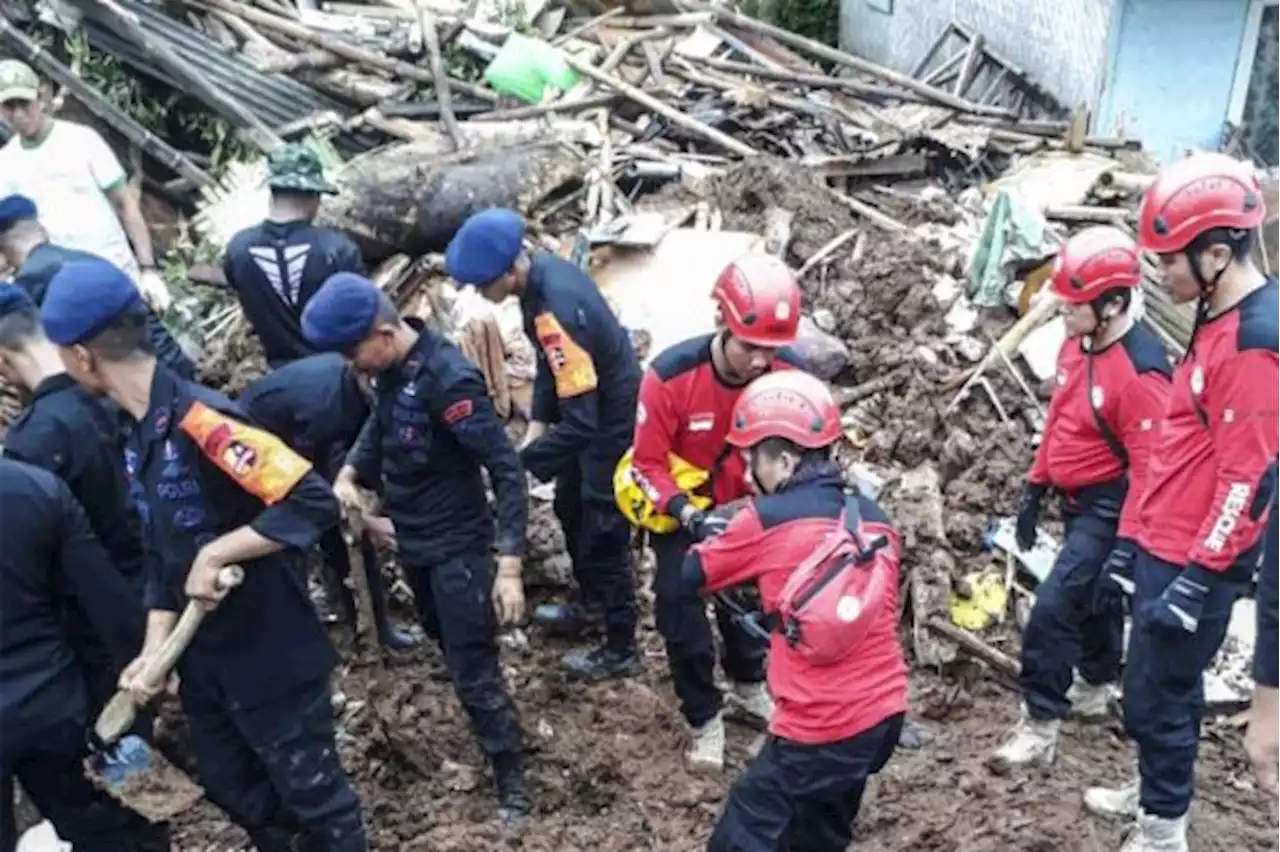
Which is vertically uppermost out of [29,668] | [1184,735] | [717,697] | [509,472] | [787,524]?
[787,524]

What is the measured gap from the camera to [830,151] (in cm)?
1124

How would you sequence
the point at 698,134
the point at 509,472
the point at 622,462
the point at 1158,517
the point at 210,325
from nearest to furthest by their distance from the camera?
the point at 1158,517
the point at 509,472
the point at 622,462
the point at 210,325
the point at 698,134

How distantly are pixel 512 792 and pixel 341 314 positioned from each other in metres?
2.08

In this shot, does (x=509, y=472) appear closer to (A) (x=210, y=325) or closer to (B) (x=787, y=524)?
(B) (x=787, y=524)

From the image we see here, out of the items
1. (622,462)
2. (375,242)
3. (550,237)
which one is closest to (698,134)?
(550,237)

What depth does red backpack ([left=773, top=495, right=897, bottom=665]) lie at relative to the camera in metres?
3.96

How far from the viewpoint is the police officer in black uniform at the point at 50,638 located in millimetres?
4094

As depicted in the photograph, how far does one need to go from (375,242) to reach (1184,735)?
5.78 meters

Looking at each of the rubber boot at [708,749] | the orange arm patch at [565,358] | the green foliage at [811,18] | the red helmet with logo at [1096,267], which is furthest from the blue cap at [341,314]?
the green foliage at [811,18]

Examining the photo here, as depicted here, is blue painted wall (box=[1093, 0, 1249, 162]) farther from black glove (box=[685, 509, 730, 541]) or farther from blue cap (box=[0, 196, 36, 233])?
blue cap (box=[0, 196, 36, 233])

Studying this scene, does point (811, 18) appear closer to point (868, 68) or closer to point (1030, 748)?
point (868, 68)

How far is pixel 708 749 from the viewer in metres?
5.68

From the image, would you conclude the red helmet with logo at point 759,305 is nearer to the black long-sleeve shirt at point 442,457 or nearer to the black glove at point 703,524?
the black glove at point 703,524

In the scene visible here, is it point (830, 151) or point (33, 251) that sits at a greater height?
point (33, 251)
